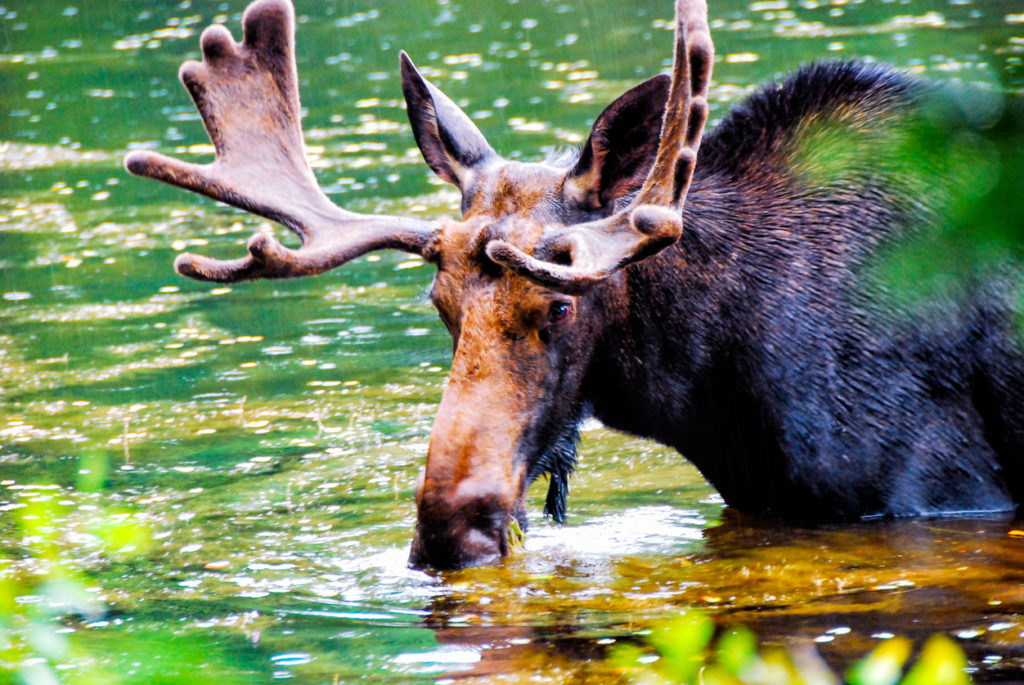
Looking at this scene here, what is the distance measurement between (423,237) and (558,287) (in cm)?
80

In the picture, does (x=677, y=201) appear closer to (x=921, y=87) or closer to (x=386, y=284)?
(x=921, y=87)

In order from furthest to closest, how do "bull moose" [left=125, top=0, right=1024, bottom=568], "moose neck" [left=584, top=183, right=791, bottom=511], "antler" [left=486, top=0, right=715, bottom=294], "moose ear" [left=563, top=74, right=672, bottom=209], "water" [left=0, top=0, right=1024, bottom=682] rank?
"moose neck" [left=584, top=183, right=791, bottom=511] → "moose ear" [left=563, top=74, right=672, bottom=209] → "bull moose" [left=125, top=0, right=1024, bottom=568] → "water" [left=0, top=0, right=1024, bottom=682] → "antler" [left=486, top=0, right=715, bottom=294]

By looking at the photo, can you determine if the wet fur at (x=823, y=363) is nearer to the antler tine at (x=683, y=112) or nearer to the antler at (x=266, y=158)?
the antler tine at (x=683, y=112)

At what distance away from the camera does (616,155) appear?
4.56 meters

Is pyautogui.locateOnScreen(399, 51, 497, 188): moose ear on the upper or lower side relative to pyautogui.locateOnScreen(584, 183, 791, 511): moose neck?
upper

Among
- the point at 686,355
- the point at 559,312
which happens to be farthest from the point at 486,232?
the point at 686,355

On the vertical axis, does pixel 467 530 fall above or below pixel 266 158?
below

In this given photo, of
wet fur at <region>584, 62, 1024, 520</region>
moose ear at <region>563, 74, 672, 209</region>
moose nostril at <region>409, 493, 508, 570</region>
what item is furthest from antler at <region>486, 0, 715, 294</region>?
moose nostril at <region>409, 493, 508, 570</region>

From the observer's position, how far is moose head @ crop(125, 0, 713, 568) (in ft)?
13.7

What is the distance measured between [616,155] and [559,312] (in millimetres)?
546

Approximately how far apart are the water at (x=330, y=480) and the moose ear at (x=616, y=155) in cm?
65

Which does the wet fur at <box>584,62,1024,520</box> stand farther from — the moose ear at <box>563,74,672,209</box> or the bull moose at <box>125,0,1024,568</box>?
the moose ear at <box>563,74,672,209</box>

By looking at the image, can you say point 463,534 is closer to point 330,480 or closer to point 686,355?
point 686,355

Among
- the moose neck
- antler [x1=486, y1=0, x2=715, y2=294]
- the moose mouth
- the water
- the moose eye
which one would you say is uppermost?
antler [x1=486, y1=0, x2=715, y2=294]
